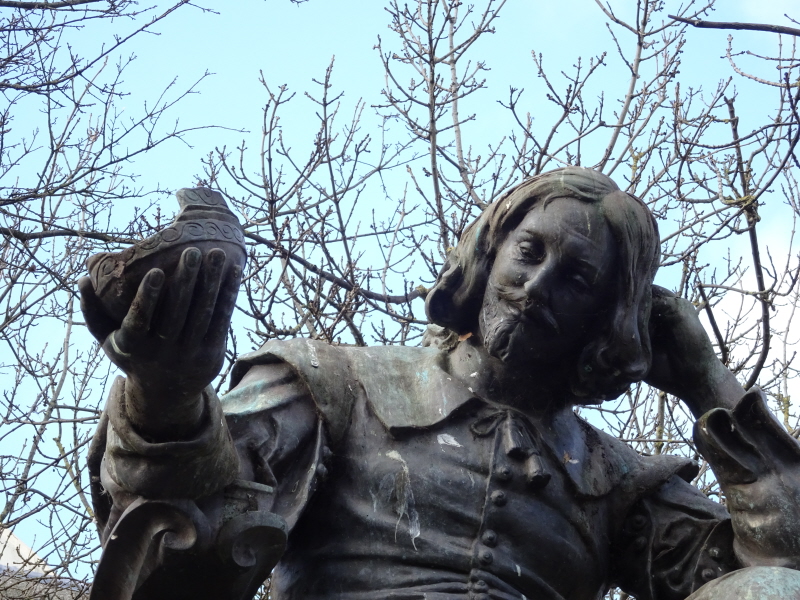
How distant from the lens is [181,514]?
295 cm

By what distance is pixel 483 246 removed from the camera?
3711 mm

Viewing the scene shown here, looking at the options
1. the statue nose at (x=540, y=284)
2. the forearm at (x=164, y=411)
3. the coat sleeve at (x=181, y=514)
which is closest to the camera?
the forearm at (x=164, y=411)

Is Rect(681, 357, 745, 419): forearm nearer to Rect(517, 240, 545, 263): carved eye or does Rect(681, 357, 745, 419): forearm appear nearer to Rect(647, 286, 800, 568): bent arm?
Rect(647, 286, 800, 568): bent arm

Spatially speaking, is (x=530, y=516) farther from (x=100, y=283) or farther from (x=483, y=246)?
(x=100, y=283)

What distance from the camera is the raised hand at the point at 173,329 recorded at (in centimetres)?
263

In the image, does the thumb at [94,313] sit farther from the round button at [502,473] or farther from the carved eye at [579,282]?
the carved eye at [579,282]

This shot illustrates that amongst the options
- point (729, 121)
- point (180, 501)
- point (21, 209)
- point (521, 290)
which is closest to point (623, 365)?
point (521, 290)

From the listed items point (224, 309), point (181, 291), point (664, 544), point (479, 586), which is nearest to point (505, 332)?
point (479, 586)

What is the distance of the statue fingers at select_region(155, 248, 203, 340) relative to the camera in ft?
8.61

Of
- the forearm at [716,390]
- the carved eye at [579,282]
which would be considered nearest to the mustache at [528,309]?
the carved eye at [579,282]

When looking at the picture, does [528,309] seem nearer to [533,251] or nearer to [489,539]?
[533,251]

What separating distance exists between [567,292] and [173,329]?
4.20ft

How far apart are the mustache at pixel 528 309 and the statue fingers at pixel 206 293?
3.56 feet

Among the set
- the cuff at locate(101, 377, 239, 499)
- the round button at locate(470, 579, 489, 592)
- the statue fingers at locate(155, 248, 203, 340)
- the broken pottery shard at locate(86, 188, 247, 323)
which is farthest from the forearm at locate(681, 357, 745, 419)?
the statue fingers at locate(155, 248, 203, 340)
